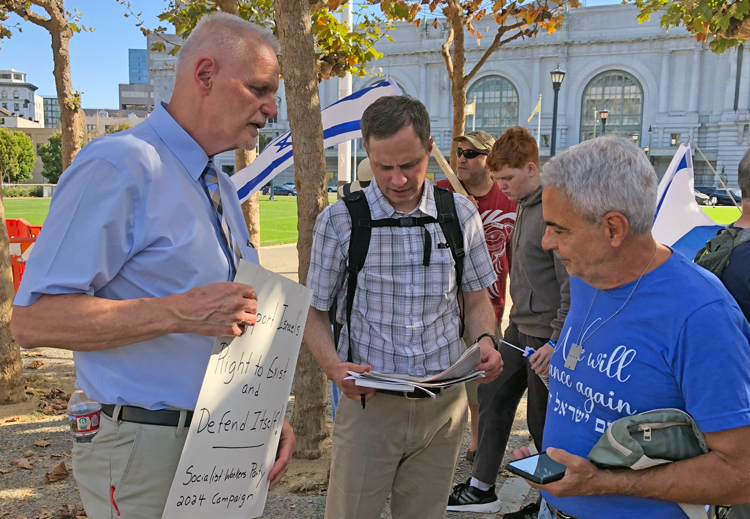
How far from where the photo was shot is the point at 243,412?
1.85m

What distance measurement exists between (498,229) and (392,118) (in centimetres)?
250

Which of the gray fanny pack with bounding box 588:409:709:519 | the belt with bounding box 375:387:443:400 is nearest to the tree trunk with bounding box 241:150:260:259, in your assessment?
the belt with bounding box 375:387:443:400

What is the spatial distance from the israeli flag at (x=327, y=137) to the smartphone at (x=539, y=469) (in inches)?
142

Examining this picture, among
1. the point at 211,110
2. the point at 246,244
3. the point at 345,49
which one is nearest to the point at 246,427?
the point at 246,244

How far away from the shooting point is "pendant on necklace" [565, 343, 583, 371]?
1877 millimetres

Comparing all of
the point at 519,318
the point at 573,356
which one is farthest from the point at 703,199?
the point at 573,356

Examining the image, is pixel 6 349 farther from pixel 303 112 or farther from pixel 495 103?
pixel 495 103

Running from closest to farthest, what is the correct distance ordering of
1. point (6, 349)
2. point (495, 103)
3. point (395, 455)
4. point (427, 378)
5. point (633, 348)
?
point (633, 348) → point (427, 378) → point (395, 455) → point (6, 349) → point (495, 103)

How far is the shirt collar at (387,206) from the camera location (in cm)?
251

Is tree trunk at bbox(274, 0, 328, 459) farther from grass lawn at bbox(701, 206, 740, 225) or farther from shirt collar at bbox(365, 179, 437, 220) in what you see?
grass lawn at bbox(701, 206, 740, 225)

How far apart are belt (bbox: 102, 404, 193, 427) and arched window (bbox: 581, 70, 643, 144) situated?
6735 cm

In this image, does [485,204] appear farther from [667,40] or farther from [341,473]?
[667,40]

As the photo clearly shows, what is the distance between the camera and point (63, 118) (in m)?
8.08

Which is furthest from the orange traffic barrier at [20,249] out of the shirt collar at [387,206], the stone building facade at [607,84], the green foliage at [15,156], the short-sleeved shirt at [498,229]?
the green foliage at [15,156]
